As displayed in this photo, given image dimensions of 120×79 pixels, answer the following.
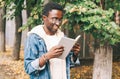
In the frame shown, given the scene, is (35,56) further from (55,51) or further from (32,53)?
(55,51)

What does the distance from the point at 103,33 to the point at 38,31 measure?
10.6ft

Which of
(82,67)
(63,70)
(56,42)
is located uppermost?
(56,42)

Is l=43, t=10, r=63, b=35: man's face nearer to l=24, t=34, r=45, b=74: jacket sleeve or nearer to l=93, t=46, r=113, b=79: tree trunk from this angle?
l=24, t=34, r=45, b=74: jacket sleeve

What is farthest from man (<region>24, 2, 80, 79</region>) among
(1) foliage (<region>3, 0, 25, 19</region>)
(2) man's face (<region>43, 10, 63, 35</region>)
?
(1) foliage (<region>3, 0, 25, 19</region>)

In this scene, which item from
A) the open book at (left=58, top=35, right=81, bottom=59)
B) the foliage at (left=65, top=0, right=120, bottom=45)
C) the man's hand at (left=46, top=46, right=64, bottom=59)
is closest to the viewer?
the man's hand at (left=46, top=46, right=64, bottom=59)

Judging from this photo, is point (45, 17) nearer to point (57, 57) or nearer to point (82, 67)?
point (57, 57)

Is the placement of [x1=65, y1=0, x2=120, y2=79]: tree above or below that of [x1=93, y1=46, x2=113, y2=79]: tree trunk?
above

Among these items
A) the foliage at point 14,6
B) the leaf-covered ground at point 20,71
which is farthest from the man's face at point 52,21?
the leaf-covered ground at point 20,71

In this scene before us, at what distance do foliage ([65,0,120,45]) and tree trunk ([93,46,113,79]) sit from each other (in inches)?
57.9

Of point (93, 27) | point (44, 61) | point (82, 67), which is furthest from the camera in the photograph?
point (82, 67)

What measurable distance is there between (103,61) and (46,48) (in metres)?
4.84

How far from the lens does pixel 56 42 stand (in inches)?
129

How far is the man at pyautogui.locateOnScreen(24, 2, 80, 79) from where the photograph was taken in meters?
3.18

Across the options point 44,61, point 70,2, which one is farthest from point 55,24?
point 70,2
